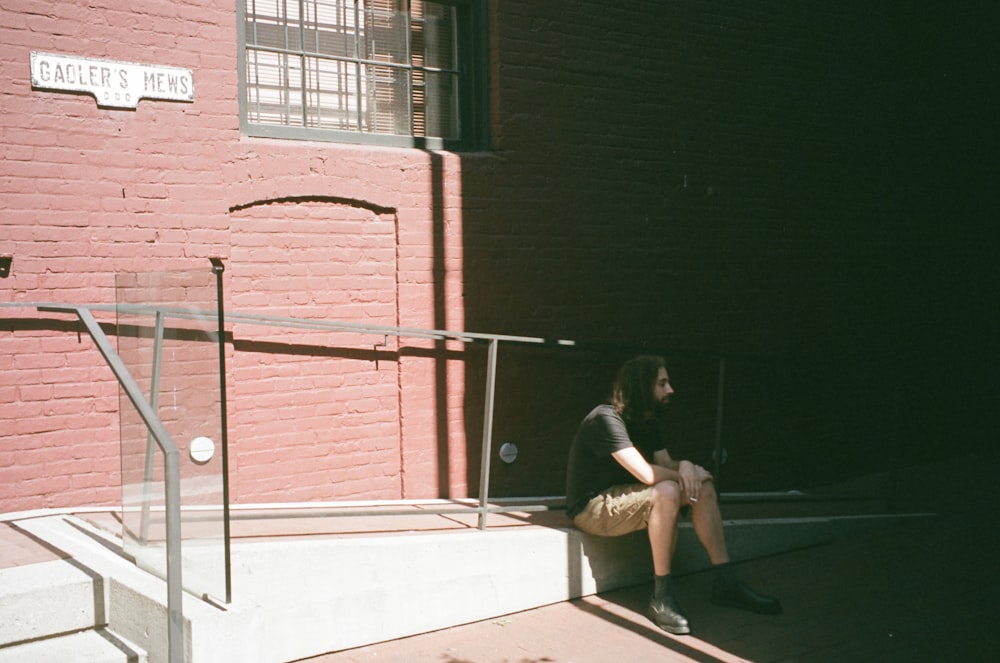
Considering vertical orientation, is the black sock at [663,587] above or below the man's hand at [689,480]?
below

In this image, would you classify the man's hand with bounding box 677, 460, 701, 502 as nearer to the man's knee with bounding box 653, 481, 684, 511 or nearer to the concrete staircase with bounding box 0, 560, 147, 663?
the man's knee with bounding box 653, 481, 684, 511

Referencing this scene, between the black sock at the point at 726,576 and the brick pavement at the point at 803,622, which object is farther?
the black sock at the point at 726,576

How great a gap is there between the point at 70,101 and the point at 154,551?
257 cm

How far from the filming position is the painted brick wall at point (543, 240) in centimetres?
535

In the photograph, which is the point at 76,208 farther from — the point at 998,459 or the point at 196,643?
the point at 998,459

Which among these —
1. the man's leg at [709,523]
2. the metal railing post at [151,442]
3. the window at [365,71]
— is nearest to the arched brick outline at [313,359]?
the window at [365,71]

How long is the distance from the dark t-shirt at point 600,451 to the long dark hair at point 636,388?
0.10 metres

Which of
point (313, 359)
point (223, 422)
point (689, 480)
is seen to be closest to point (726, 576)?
point (689, 480)

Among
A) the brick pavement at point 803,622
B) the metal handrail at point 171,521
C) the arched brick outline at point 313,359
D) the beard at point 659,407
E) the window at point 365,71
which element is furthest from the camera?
the window at point 365,71

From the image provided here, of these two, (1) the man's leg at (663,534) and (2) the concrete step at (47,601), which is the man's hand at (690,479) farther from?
(2) the concrete step at (47,601)

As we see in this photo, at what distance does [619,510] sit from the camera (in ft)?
17.1

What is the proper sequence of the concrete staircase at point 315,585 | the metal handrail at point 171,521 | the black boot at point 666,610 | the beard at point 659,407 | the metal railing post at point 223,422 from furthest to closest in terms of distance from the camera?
the beard at point 659,407, the black boot at point 666,610, the concrete staircase at point 315,585, the metal railing post at point 223,422, the metal handrail at point 171,521

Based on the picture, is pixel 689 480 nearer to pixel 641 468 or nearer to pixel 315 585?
pixel 641 468

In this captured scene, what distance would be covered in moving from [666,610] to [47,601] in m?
2.88
